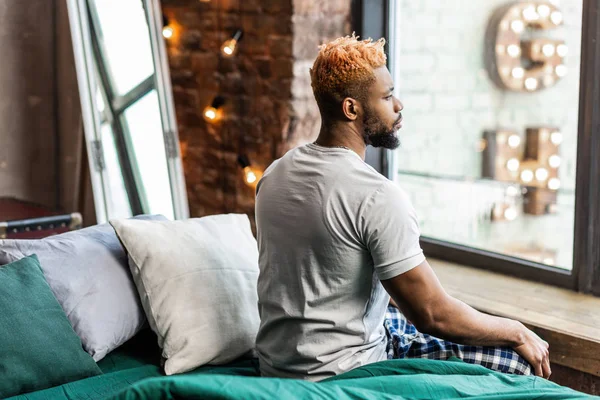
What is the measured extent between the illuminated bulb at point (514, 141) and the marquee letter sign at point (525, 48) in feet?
0.64

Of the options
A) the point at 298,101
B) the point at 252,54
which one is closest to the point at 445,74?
the point at 298,101

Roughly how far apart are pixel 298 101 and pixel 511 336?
1820 millimetres

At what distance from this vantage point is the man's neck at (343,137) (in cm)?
217

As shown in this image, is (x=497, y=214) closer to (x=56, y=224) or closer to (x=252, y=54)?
(x=252, y=54)

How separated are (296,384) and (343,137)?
2.44 ft

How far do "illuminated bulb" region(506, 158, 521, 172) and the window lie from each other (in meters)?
1.62

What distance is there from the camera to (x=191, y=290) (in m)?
2.49

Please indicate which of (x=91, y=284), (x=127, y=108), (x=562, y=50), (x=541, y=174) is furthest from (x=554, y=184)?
(x=127, y=108)

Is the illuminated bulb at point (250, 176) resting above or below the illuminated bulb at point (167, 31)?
below

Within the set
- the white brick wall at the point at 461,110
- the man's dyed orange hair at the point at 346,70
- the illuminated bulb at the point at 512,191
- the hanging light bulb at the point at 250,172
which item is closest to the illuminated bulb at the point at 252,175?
the hanging light bulb at the point at 250,172

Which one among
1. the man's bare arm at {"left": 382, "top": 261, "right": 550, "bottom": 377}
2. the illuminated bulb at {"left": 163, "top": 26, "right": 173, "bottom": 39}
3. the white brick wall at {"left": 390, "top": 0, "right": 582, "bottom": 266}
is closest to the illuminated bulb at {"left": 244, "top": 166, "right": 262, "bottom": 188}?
the white brick wall at {"left": 390, "top": 0, "right": 582, "bottom": 266}

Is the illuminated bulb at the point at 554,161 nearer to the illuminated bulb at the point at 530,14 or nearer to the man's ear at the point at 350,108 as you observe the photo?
the illuminated bulb at the point at 530,14

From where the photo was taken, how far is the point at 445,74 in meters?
3.65

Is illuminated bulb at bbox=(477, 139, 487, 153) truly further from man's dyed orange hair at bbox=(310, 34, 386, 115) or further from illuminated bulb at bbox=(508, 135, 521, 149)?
man's dyed orange hair at bbox=(310, 34, 386, 115)
